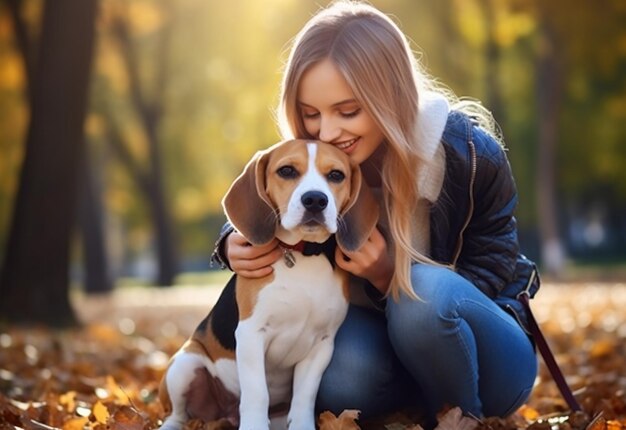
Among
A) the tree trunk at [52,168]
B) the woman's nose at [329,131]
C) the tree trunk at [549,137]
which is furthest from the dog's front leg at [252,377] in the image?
the tree trunk at [549,137]

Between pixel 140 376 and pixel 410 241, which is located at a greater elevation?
pixel 410 241

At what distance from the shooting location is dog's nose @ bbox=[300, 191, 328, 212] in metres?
3.58

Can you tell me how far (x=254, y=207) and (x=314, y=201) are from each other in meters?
0.31

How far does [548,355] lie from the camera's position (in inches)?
169

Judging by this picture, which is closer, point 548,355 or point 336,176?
point 336,176

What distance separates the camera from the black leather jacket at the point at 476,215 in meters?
4.15

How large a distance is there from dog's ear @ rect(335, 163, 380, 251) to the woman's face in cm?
17

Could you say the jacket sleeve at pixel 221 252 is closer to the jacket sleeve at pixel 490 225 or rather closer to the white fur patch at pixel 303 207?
the white fur patch at pixel 303 207

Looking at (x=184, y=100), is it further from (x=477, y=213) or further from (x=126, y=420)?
(x=126, y=420)

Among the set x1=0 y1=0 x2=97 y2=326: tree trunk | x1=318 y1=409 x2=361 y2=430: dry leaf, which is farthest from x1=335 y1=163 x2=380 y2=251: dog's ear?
x1=0 y1=0 x2=97 y2=326: tree trunk

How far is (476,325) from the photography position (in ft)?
13.0

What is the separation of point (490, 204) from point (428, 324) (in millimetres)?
701

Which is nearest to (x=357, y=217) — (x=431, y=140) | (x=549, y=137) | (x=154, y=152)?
(x=431, y=140)

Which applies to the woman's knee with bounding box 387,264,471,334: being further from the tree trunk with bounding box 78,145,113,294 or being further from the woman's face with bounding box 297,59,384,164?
the tree trunk with bounding box 78,145,113,294
